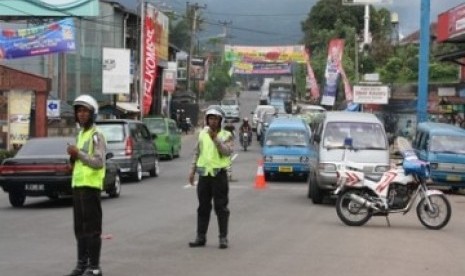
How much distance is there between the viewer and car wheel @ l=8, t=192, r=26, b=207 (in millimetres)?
17655

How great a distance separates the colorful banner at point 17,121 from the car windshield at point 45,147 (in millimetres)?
14173

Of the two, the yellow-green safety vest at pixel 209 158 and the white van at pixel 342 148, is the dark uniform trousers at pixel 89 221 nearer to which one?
the yellow-green safety vest at pixel 209 158

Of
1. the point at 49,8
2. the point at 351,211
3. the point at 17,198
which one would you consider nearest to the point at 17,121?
the point at 49,8

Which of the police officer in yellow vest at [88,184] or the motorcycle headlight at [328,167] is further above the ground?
the police officer in yellow vest at [88,184]

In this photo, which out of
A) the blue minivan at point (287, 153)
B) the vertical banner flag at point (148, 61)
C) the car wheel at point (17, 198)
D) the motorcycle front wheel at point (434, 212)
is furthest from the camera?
the vertical banner flag at point (148, 61)

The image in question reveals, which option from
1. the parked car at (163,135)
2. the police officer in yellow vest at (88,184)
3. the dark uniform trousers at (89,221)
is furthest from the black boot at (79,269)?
the parked car at (163,135)

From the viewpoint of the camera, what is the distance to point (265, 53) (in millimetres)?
91125

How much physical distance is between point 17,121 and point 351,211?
20.9 meters

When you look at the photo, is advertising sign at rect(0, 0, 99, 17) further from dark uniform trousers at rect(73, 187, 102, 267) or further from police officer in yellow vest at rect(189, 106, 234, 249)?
dark uniform trousers at rect(73, 187, 102, 267)

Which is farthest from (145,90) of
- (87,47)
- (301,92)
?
(301,92)

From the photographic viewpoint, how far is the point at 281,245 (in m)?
11.7

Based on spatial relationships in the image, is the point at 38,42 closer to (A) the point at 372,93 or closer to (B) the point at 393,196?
(A) the point at 372,93

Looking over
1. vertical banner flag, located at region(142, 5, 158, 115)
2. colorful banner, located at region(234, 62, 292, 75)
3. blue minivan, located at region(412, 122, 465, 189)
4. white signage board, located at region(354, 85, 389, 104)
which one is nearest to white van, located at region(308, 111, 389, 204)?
blue minivan, located at region(412, 122, 465, 189)

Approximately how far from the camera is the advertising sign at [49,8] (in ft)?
143
